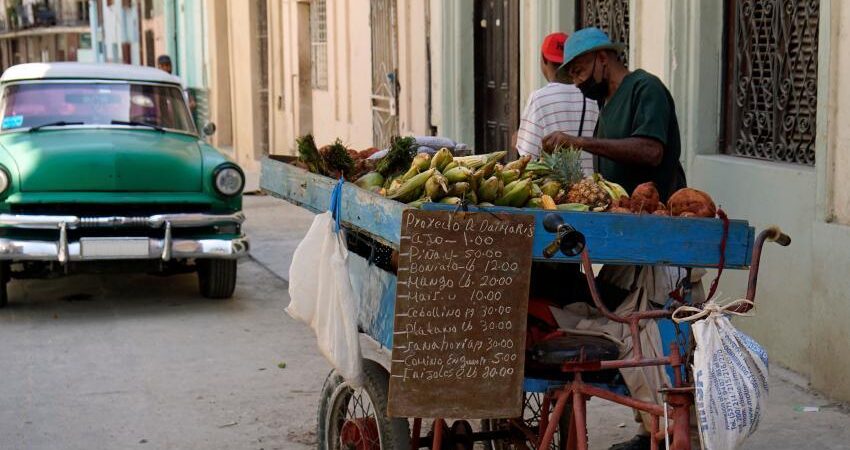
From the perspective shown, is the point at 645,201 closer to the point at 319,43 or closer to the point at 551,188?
the point at 551,188

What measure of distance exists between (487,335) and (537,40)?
6.30 meters

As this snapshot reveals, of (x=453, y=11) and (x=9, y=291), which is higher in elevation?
(x=453, y=11)

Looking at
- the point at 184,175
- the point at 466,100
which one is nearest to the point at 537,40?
the point at 466,100

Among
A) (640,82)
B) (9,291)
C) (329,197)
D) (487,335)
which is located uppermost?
(640,82)

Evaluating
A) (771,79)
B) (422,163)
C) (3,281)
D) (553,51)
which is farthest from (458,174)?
(3,281)

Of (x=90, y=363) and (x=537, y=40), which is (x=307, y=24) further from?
(x=90, y=363)

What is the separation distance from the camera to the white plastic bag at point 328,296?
4.20m

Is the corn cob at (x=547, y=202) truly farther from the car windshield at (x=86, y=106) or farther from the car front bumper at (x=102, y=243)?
the car windshield at (x=86, y=106)

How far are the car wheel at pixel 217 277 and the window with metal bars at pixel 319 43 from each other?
8.62 meters

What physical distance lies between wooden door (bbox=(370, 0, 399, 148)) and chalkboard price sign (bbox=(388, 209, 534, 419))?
9.96m

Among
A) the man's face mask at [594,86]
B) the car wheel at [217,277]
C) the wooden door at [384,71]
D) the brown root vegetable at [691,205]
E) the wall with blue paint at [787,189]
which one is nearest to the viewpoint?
the brown root vegetable at [691,205]

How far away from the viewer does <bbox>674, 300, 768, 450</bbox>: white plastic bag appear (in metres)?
3.27

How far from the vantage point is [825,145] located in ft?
20.5

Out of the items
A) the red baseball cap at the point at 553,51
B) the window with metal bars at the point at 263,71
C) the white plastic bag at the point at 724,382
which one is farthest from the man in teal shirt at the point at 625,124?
the window with metal bars at the point at 263,71
